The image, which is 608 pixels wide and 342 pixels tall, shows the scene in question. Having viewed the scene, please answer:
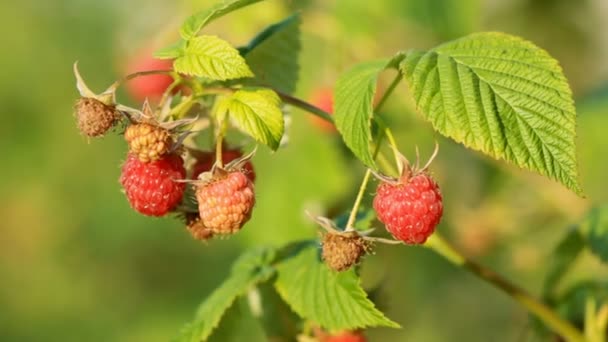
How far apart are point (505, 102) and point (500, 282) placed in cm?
36

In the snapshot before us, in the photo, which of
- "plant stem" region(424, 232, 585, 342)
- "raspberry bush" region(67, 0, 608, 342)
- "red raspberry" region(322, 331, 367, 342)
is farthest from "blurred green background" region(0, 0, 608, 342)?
"plant stem" region(424, 232, 585, 342)

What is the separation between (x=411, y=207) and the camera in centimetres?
148

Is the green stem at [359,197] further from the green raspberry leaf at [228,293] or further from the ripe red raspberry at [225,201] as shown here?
the green raspberry leaf at [228,293]

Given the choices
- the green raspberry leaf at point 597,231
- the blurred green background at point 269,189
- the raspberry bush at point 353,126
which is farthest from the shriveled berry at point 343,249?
the green raspberry leaf at point 597,231

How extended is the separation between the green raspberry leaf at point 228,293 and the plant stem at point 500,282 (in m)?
0.29

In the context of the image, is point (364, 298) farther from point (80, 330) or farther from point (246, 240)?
point (80, 330)

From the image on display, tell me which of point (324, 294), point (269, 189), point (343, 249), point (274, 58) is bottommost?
point (269, 189)

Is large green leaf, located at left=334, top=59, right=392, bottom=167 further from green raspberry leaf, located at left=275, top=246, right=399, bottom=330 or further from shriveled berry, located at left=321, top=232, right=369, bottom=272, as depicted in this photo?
green raspberry leaf, located at left=275, top=246, right=399, bottom=330

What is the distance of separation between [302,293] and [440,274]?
289cm

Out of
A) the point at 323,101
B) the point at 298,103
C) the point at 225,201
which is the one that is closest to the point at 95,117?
the point at 225,201

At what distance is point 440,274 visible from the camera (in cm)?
466

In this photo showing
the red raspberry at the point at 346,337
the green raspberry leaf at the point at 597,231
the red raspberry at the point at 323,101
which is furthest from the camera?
the red raspberry at the point at 323,101

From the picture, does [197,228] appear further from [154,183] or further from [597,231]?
[597,231]

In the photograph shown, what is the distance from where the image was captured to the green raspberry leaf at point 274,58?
1.81m
